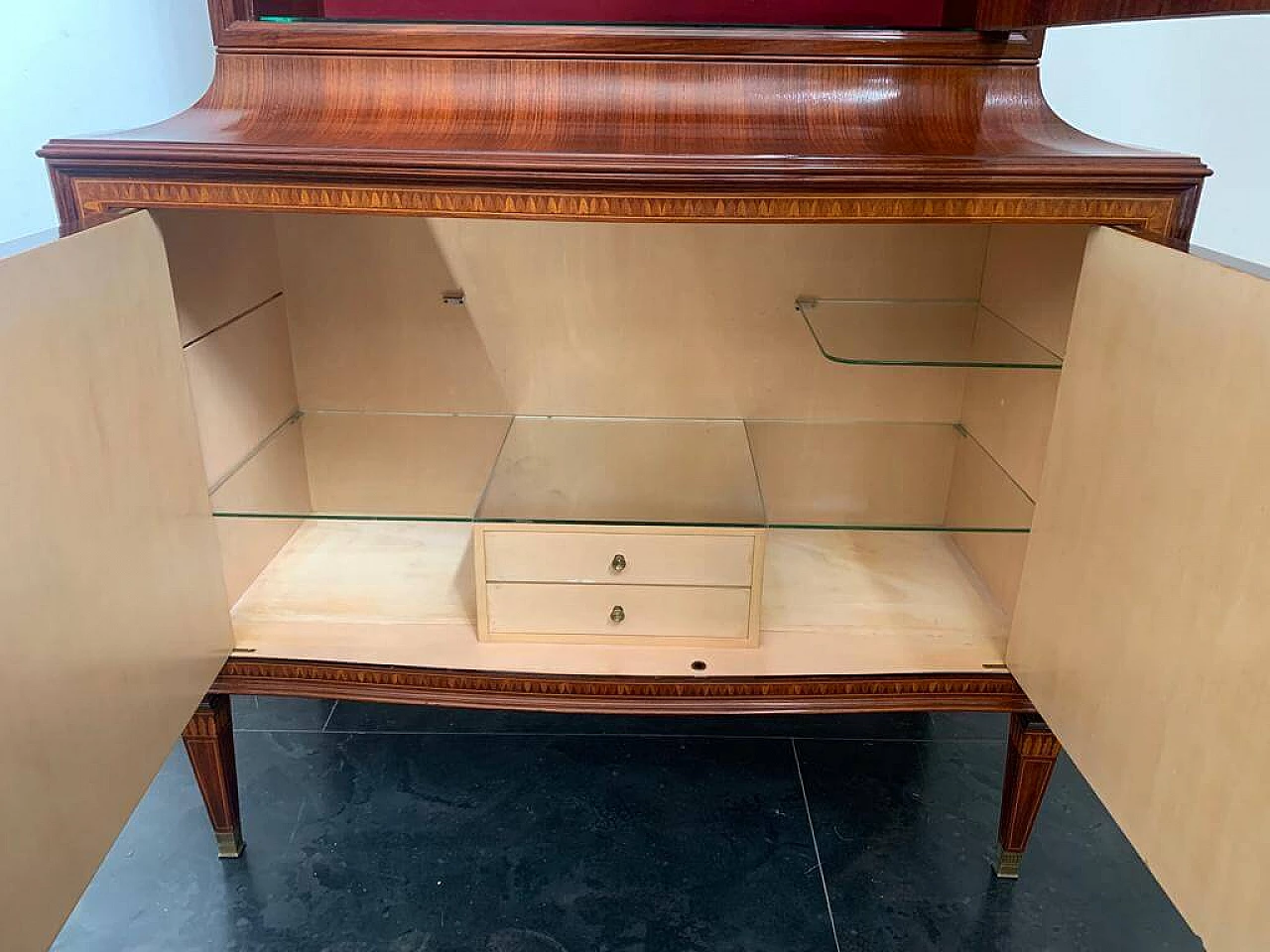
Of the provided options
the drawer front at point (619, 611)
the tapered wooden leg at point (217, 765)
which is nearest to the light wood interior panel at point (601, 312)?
the drawer front at point (619, 611)

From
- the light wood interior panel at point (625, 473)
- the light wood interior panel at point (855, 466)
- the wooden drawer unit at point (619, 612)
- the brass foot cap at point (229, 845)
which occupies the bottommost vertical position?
the brass foot cap at point (229, 845)

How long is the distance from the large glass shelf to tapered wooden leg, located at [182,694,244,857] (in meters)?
0.21

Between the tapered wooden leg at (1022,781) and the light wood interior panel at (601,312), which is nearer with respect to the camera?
the tapered wooden leg at (1022,781)

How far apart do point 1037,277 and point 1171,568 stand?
38 cm

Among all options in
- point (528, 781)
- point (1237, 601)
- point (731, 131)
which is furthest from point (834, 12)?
point (528, 781)

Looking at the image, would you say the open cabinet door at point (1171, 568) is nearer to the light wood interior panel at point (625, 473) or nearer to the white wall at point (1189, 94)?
the light wood interior panel at point (625, 473)

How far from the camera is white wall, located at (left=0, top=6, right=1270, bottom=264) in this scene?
3.14 feet

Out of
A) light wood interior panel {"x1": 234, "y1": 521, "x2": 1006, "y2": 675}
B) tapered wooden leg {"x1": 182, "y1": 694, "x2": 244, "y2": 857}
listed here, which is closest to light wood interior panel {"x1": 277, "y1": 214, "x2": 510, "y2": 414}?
light wood interior panel {"x1": 234, "y1": 521, "x2": 1006, "y2": 675}

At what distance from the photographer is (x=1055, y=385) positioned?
0.80 m

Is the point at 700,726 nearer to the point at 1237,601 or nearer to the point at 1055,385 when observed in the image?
the point at 1055,385

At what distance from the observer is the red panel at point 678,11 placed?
81 cm

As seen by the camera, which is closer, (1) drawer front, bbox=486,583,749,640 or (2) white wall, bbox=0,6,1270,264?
(1) drawer front, bbox=486,583,749,640

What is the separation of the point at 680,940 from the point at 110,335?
70 centimetres

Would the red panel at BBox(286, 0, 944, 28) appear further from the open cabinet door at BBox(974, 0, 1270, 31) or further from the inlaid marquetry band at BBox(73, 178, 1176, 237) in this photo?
the inlaid marquetry band at BBox(73, 178, 1176, 237)
